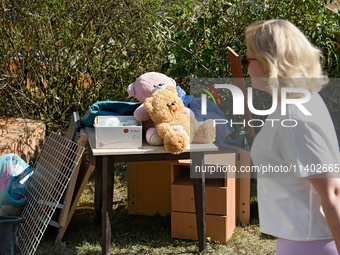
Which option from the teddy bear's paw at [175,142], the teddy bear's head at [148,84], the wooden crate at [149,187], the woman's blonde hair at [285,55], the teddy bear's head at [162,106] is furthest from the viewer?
the wooden crate at [149,187]

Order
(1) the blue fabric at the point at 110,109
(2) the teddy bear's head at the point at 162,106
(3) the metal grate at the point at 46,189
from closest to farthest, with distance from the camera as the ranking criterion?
(2) the teddy bear's head at the point at 162,106 < (3) the metal grate at the point at 46,189 < (1) the blue fabric at the point at 110,109

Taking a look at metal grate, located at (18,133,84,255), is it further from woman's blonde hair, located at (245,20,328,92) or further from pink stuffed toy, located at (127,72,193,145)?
woman's blonde hair, located at (245,20,328,92)

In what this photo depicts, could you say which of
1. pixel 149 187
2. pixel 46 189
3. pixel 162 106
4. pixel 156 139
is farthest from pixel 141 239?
pixel 162 106

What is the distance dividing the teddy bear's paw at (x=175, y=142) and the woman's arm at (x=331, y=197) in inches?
52.6

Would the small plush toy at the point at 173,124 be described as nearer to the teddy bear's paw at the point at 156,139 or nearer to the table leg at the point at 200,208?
the teddy bear's paw at the point at 156,139

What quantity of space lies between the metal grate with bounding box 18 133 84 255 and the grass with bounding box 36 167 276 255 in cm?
19

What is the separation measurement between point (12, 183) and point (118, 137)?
3.99ft

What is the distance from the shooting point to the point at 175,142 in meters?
2.29

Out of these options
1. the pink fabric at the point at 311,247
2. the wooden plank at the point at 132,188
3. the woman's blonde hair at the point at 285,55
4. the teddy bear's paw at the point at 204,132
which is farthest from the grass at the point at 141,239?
the woman's blonde hair at the point at 285,55

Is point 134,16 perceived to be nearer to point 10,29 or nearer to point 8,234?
point 10,29

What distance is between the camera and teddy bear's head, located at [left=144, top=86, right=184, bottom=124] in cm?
242

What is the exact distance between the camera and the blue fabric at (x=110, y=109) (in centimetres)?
287

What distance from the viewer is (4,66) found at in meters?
3.67

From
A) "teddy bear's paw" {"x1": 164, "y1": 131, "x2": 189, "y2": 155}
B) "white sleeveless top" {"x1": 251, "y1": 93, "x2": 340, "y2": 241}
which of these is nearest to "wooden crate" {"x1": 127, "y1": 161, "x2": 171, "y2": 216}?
"teddy bear's paw" {"x1": 164, "y1": 131, "x2": 189, "y2": 155}
